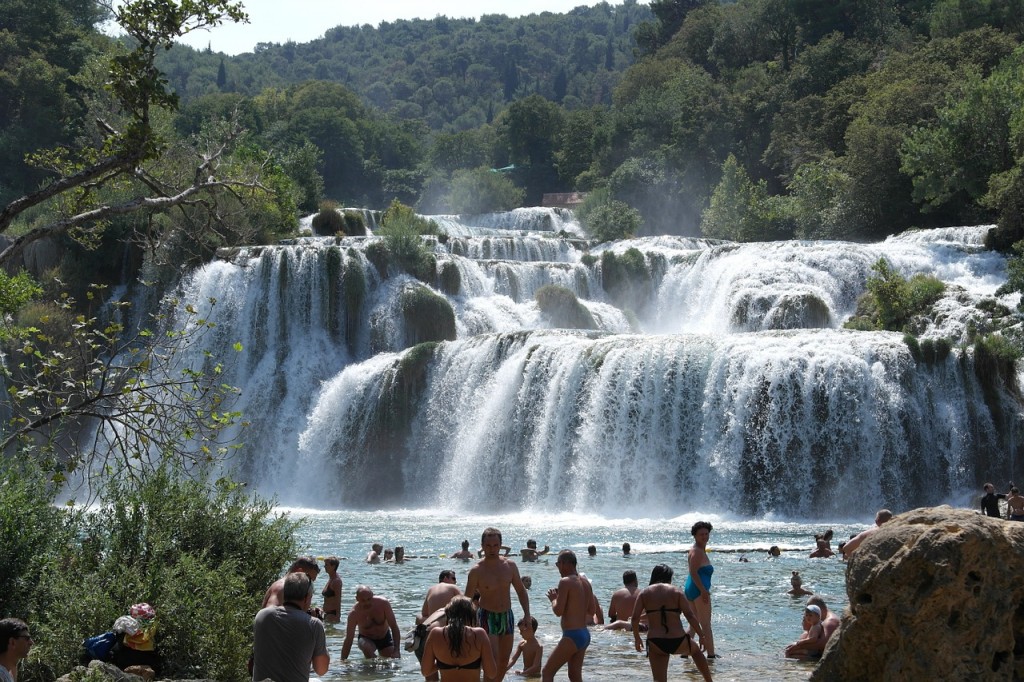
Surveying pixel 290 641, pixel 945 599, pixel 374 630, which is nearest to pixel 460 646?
pixel 290 641

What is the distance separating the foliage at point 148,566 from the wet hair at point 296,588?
203 centimetres

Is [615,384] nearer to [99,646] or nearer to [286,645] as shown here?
[99,646]

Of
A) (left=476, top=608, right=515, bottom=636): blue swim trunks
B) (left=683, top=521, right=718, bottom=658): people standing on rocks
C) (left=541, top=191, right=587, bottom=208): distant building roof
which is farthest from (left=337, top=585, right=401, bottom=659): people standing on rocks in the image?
(left=541, top=191, right=587, bottom=208): distant building roof

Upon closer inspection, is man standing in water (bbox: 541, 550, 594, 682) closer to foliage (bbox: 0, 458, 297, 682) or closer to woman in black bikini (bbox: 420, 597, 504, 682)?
woman in black bikini (bbox: 420, 597, 504, 682)

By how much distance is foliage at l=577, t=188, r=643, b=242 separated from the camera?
2037 inches

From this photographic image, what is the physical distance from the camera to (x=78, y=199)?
10.4 metres

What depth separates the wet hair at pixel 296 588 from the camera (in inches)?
273

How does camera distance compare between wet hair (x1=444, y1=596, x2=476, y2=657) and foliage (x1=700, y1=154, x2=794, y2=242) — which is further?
foliage (x1=700, y1=154, x2=794, y2=242)

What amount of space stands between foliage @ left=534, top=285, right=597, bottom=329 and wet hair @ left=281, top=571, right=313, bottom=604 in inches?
1093

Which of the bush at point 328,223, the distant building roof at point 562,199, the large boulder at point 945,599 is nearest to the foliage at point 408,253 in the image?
the bush at point 328,223

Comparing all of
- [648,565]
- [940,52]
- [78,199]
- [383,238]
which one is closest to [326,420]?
[383,238]

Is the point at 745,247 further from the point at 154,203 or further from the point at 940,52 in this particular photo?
the point at 154,203

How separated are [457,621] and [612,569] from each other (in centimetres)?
1059

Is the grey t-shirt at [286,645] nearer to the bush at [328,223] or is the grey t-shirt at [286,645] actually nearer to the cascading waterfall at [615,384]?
the cascading waterfall at [615,384]
